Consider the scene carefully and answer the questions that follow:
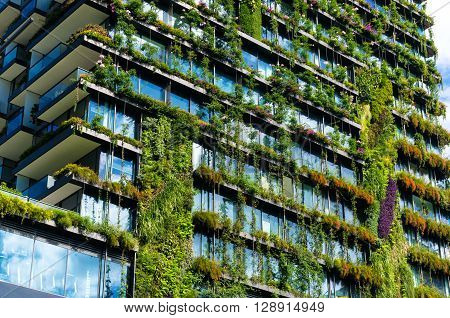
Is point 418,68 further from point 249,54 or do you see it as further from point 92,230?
point 92,230

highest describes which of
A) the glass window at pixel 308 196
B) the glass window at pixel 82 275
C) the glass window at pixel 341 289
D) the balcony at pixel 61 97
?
the balcony at pixel 61 97

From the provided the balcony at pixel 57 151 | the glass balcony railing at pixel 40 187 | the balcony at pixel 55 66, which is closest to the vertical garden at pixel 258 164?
the balcony at pixel 55 66

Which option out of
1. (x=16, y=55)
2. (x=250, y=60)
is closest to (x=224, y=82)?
(x=250, y=60)

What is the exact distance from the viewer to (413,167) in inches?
2356

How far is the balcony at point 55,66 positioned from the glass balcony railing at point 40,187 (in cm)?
Result: 633

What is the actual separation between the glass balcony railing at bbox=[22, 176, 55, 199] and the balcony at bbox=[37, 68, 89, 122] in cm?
399

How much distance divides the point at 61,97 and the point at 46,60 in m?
3.95

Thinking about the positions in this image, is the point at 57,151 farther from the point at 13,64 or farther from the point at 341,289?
the point at 341,289

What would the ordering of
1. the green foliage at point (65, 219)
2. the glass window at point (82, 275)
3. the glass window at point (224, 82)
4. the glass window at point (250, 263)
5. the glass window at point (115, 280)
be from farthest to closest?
the glass window at point (224, 82), the glass window at point (250, 263), the glass window at point (115, 280), the glass window at point (82, 275), the green foliage at point (65, 219)

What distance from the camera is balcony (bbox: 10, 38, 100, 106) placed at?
153ft

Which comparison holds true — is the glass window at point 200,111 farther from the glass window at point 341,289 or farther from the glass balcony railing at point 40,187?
the glass window at point 341,289

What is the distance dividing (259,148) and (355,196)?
715 centimetres

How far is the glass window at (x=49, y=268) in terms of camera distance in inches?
1464

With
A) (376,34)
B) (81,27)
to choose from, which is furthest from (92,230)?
(376,34)
